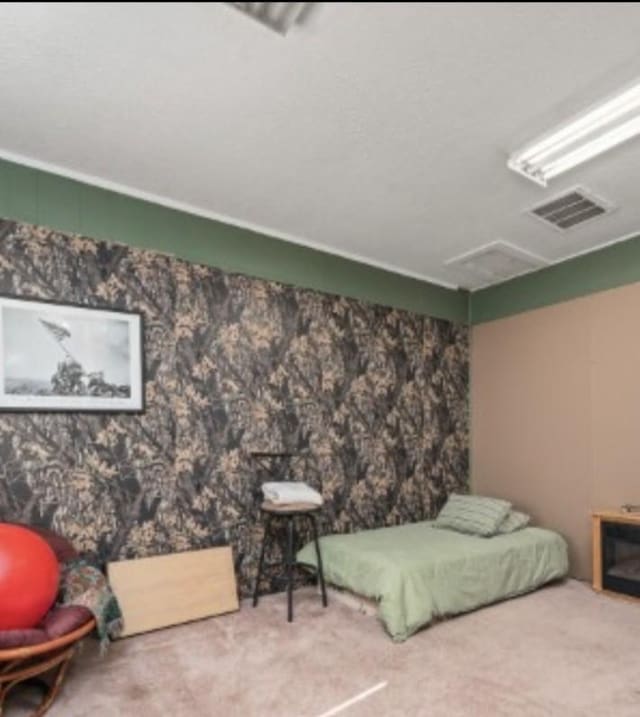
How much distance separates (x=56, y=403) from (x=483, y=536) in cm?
292

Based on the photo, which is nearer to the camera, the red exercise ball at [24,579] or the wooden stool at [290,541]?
the red exercise ball at [24,579]

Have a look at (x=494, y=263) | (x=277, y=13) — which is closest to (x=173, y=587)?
(x=277, y=13)

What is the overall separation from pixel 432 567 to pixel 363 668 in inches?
30.3

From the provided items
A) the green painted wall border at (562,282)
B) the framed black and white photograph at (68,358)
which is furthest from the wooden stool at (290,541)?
the green painted wall border at (562,282)

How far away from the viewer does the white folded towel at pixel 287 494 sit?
3.13 meters

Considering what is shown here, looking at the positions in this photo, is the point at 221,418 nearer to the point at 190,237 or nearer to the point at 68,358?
the point at 68,358

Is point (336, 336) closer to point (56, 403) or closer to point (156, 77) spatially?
point (56, 403)

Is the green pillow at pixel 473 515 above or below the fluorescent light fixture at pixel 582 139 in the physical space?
below

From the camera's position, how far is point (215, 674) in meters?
2.33

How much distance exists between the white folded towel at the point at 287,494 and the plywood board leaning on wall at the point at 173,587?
452 mm

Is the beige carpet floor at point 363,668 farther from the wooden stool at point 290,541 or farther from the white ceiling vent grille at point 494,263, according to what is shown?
the white ceiling vent grille at point 494,263

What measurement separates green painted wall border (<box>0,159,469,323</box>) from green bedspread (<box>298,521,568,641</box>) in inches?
73.6

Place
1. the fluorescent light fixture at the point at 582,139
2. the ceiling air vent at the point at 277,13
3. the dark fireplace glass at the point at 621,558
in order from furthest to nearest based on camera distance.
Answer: the dark fireplace glass at the point at 621,558, the fluorescent light fixture at the point at 582,139, the ceiling air vent at the point at 277,13

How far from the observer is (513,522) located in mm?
3811
